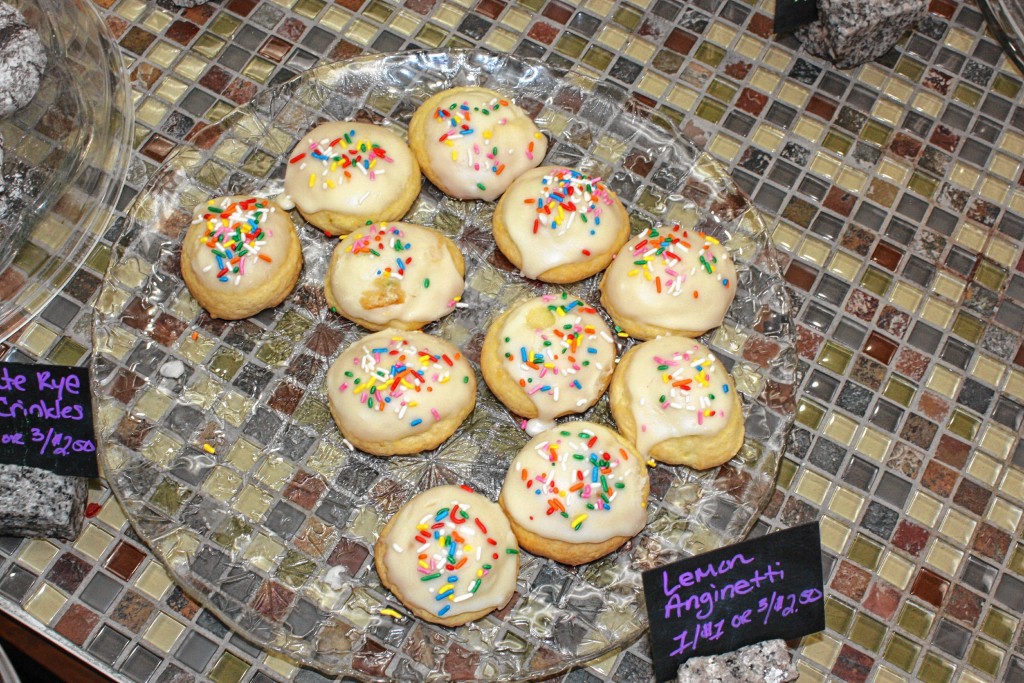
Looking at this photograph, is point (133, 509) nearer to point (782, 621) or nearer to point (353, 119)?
point (353, 119)

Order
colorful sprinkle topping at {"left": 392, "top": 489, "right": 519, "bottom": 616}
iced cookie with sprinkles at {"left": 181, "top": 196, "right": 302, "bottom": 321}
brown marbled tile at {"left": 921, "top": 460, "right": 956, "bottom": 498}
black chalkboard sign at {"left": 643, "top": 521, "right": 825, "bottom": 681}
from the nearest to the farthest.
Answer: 1. black chalkboard sign at {"left": 643, "top": 521, "right": 825, "bottom": 681}
2. colorful sprinkle topping at {"left": 392, "top": 489, "right": 519, "bottom": 616}
3. iced cookie with sprinkles at {"left": 181, "top": 196, "right": 302, "bottom": 321}
4. brown marbled tile at {"left": 921, "top": 460, "right": 956, "bottom": 498}

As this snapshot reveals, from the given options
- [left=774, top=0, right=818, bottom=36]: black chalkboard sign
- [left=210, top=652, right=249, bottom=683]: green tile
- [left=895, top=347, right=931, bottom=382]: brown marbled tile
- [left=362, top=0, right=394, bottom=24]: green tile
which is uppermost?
[left=774, top=0, right=818, bottom=36]: black chalkboard sign

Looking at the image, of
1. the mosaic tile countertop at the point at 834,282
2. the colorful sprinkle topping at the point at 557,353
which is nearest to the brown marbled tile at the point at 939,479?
the mosaic tile countertop at the point at 834,282

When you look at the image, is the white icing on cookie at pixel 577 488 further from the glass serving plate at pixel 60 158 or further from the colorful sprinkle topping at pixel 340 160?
the glass serving plate at pixel 60 158

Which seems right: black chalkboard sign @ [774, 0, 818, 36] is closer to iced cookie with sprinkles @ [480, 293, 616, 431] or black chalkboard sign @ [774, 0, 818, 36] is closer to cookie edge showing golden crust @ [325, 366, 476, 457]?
iced cookie with sprinkles @ [480, 293, 616, 431]

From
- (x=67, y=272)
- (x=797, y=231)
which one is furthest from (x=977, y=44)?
(x=67, y=272)

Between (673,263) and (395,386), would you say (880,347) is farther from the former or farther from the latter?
(395,386)

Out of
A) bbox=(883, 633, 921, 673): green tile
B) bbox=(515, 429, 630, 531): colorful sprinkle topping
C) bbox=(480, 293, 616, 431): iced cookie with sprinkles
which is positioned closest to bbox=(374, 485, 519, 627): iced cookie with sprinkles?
bbox=(515, 429, 630, 531): colorful sprinkle topping

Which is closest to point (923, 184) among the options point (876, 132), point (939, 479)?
point (876, 132)
